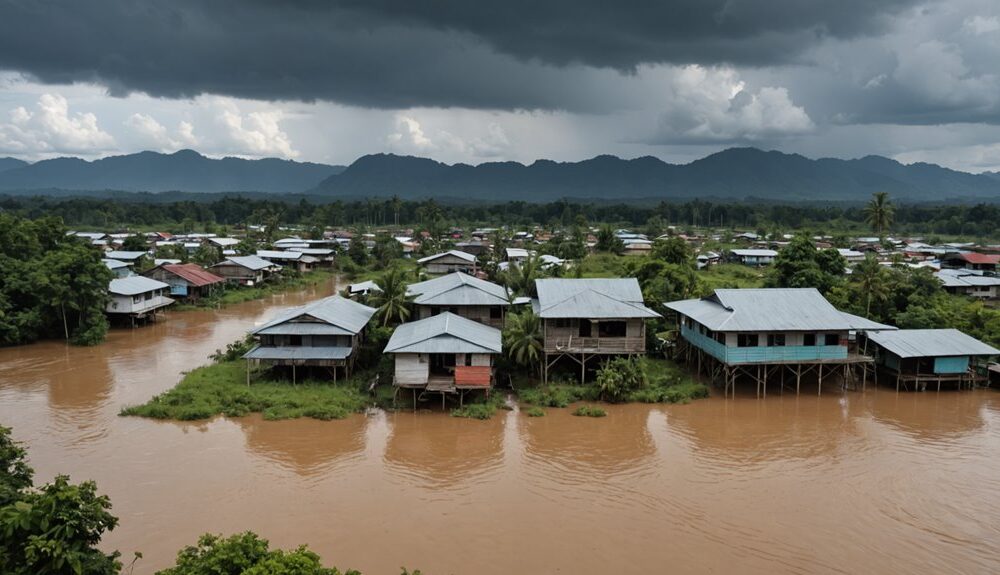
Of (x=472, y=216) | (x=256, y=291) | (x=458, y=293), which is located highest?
(x=472, y=216)

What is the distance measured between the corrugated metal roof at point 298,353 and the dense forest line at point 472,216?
76.7m

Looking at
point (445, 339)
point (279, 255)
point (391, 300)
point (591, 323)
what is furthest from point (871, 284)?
point (279, 255)

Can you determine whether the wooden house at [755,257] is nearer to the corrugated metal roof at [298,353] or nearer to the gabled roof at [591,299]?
the gabled roof at [591,299]

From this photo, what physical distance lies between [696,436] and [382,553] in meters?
12.3

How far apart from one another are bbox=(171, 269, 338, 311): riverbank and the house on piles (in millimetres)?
34881

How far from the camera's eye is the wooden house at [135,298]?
3866 cm

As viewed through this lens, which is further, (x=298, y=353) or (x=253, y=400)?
(x=298, y=353)

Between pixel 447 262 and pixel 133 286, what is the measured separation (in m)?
27.3

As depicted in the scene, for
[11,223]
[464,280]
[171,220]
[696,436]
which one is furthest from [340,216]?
[696,436]

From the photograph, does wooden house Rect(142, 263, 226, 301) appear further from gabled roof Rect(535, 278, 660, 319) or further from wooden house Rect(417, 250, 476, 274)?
gabled roof Rect(535, 278, 660, 319)

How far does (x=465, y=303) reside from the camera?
30359mm

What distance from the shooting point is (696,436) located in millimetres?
22719

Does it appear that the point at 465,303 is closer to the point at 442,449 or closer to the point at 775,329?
the point at 442,449

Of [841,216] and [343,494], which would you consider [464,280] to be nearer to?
[343,494]
